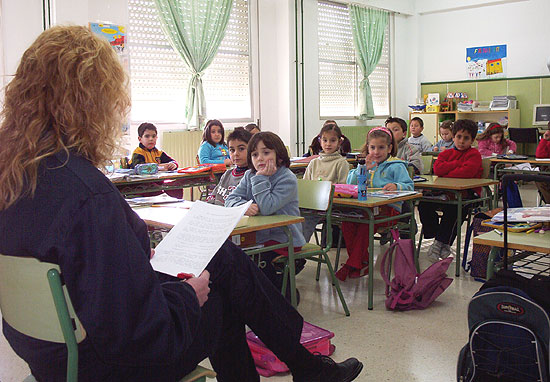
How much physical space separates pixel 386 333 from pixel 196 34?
5.47m

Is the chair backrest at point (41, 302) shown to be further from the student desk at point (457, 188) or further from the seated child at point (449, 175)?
the seated child at point (449, 175)

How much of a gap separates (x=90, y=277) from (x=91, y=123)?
1.07 feet

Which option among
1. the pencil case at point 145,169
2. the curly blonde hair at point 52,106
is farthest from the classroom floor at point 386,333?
the pencil case at point 145,169

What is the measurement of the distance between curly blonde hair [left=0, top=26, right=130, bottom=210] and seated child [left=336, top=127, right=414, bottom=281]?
275cm

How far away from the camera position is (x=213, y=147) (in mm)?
6188

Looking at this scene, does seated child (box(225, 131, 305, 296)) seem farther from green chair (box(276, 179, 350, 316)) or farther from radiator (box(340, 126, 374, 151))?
radiator (box(340, 126, 374, 151))

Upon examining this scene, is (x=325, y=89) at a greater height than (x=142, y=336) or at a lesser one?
greater

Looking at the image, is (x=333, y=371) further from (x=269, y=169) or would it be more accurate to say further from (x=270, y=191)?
(x=269, y=169)

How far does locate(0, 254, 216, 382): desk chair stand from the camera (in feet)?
3.72

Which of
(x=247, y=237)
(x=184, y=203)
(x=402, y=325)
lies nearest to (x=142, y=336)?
(x=247, y=237)

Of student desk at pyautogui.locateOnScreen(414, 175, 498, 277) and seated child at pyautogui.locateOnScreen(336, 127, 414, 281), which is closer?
seated child at pyautogui.locateOnScreen(336, 127, 414, 281)

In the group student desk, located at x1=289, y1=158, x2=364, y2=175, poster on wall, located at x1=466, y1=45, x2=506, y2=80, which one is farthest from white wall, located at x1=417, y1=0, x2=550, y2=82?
student desk, located at x1=289, y1=158, x2=364, y2=175

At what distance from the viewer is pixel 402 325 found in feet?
10.1

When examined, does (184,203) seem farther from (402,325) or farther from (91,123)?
(91,123)
